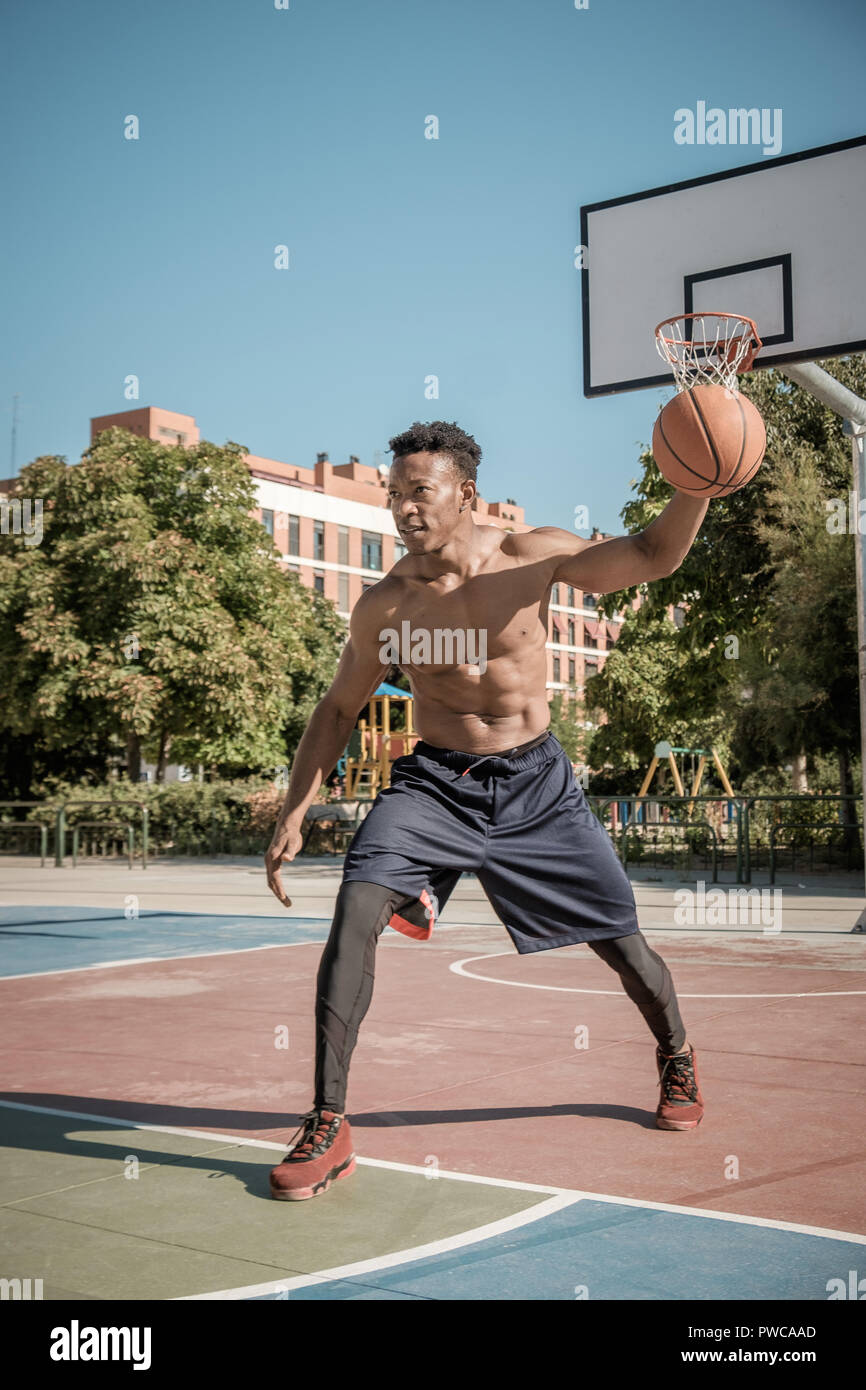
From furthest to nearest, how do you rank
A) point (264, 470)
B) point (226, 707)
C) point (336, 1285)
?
point (264, 470)
point (226, 707)
point (336, 1285)

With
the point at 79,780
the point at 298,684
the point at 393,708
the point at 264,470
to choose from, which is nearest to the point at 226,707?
the point at 79,780

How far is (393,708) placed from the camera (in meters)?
52.0

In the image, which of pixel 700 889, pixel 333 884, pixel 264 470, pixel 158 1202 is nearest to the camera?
pixel 158 1202

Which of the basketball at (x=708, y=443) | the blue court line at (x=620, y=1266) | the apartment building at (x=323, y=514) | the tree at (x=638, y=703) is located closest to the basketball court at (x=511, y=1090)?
the blue court line at (x=620, y=1266)

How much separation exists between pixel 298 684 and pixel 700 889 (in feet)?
98.2

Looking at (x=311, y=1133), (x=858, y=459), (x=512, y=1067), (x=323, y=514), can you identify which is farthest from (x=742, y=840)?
(x=323, y=514)

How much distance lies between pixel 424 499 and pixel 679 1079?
2251 millimetres

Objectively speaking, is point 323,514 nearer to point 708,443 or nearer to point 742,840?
point 742,840

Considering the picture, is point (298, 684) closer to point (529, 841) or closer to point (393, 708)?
point (393, 708)

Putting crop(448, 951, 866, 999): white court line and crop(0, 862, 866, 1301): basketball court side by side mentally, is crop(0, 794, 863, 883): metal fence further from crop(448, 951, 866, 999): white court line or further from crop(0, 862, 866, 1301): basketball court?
crop(0, 862, 866, 1301): basketball court

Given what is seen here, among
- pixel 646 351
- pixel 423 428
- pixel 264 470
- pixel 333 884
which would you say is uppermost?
pixel 264 470

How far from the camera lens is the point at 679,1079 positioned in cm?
479

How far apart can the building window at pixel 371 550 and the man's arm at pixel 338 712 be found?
64546mm

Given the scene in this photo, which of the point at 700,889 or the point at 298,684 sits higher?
the point at 298,684
